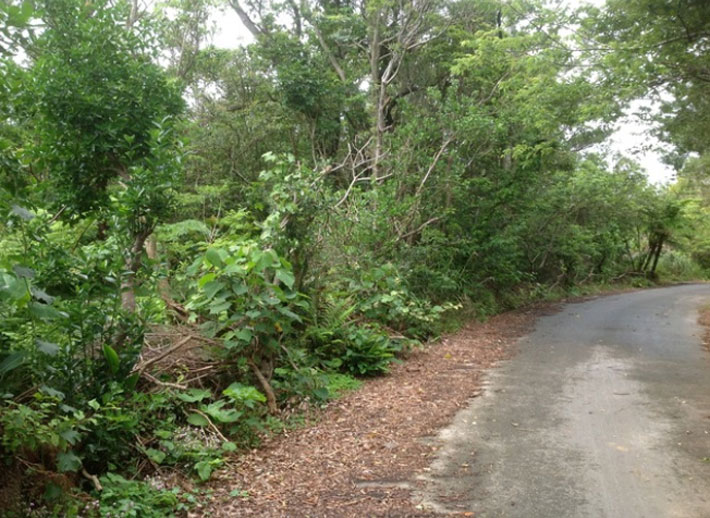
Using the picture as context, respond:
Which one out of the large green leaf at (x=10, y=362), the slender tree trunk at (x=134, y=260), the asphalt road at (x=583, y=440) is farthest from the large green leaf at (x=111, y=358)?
the asphalt road at (x=583, y=440)

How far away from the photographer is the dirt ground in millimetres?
4062

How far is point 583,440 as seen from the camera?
17.7ft

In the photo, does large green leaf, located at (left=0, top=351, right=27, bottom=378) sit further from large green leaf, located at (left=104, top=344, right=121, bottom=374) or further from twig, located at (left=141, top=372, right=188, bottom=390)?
twig, located at (left=141, top=372, right=188, bottom=390)

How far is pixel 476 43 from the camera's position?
13.6 meters

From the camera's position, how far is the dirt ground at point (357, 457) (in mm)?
→ 4062

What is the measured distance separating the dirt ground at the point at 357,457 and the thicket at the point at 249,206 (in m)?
0.31

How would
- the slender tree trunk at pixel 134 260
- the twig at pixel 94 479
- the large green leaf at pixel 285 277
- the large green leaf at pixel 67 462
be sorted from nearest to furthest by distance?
1. the large green leaf at pixel 67 462
2. the twig at pixel 94 479
3. the slender tree trunk at pixel 134 260
4. the large green leaf at pixel 285 277

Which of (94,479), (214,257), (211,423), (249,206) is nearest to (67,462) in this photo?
(94,479)

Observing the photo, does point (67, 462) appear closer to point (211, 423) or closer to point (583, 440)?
point (211, 423)

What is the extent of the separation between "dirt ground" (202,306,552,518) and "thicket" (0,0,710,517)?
1.00 ft

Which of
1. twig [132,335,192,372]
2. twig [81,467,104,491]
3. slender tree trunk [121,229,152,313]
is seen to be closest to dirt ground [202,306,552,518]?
twig [81,467,104,491]

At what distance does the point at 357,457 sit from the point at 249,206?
10.9 metres

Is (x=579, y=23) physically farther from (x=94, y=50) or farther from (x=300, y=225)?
(x=94, y=50)

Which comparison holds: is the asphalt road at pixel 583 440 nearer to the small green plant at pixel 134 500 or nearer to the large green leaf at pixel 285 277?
the small green plant at pixel 134 500
